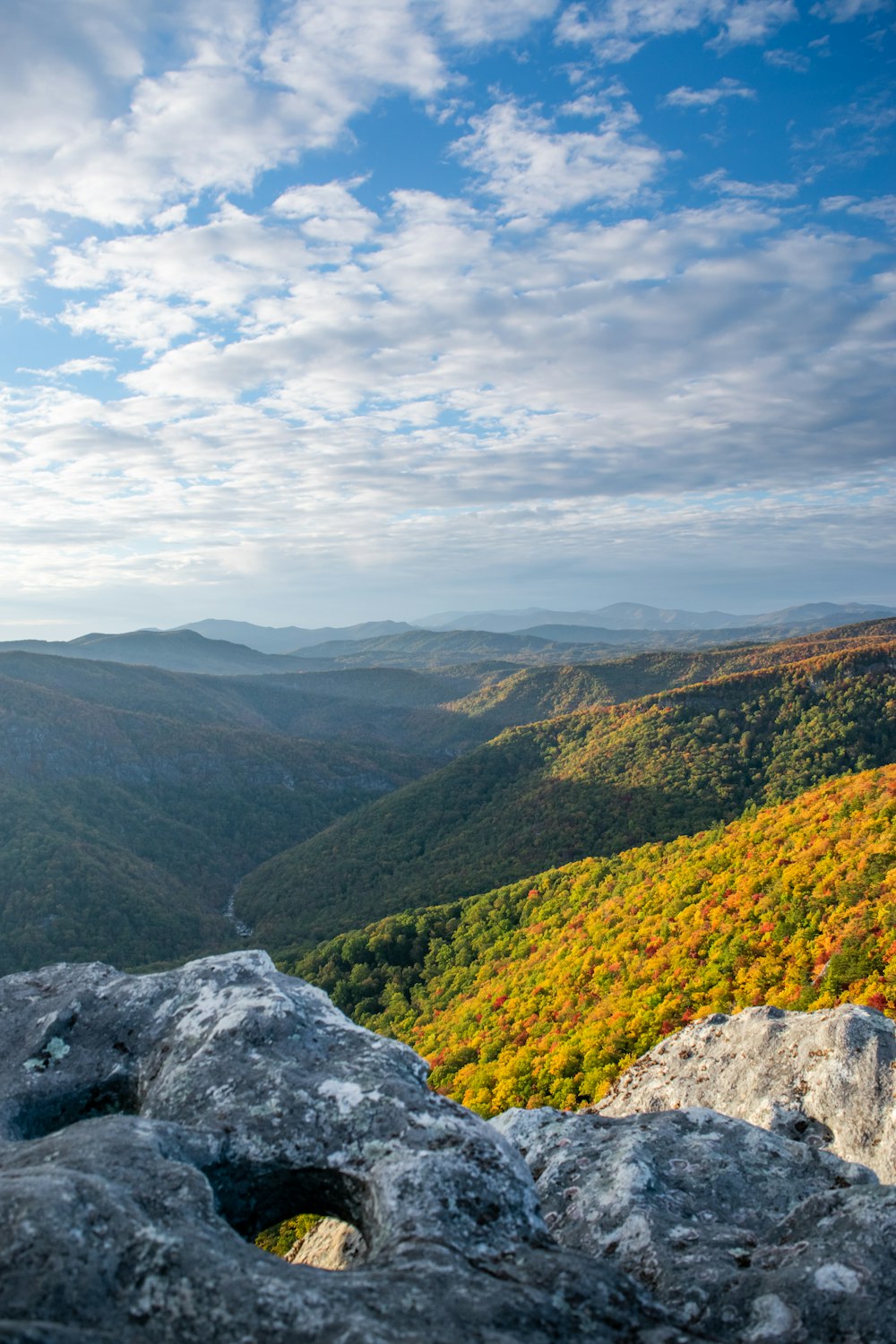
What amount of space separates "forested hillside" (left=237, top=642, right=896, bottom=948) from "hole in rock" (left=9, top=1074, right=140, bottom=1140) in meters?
62.6

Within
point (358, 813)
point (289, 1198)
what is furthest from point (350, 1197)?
point (358, 813)

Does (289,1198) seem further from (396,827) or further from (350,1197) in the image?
(396,827)

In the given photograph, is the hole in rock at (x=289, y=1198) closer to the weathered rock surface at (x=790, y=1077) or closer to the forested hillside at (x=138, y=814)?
the weathered rock surface at (x=790, y=1077)

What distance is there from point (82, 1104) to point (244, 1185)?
385 cm

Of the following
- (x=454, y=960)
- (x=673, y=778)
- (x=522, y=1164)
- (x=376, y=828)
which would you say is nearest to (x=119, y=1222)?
(x=522, y=1164)

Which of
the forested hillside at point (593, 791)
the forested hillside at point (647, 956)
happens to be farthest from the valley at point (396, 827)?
the forested hillside at point (647, 956)

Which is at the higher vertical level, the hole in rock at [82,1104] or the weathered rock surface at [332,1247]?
the hole in rock at [82,1104]

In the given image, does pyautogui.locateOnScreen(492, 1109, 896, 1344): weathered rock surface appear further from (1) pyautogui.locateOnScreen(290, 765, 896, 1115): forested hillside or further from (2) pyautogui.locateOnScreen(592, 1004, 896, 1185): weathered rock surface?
(1) pyautogui.locateOnScreen(290, 765, 896, 1115): forested hillside

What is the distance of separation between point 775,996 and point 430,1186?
782 inches

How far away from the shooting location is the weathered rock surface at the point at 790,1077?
12883 millimetres

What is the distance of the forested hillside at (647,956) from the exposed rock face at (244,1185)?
615 inches

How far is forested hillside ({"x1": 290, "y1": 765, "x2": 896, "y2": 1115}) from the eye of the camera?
928 inches

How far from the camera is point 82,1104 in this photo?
34.2 ft

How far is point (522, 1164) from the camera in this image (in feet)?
27.4
